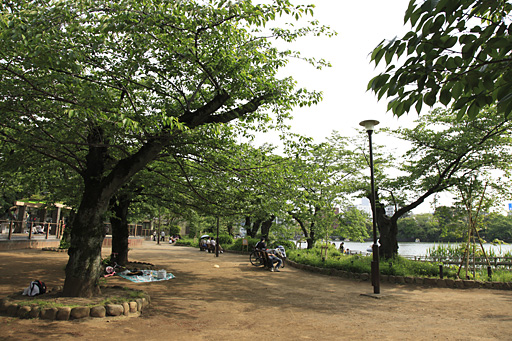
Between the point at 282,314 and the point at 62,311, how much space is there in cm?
410

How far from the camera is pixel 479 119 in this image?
460 inches

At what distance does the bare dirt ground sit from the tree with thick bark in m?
1.81

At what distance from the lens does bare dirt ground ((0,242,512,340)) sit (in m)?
4.97

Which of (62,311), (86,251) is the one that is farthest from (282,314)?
(86,251)

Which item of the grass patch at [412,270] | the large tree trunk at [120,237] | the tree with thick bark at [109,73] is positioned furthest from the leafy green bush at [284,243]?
the tree with thick bark at [109,73]

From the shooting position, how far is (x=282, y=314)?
656 cm

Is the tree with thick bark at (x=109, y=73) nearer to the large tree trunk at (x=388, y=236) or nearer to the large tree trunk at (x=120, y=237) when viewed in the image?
the large tree trunk at (x=120, y=237)

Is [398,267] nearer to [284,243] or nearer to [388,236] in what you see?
[388,236]

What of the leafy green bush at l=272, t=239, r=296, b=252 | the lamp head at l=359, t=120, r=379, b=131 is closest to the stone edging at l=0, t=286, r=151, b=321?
the lamp head at l=359, t=120, r=379, b=131

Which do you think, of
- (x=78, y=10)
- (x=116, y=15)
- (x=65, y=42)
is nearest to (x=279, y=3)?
(x=116, y=15)

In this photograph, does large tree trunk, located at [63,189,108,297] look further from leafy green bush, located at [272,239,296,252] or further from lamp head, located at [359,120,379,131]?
leafy green bush, located at [272,239,296,252]

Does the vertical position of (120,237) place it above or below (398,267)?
above

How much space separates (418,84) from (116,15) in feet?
16.7

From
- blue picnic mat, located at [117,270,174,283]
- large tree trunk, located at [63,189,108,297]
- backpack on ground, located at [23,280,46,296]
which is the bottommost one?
blue picnic mat, located at [117,270,174,283]
